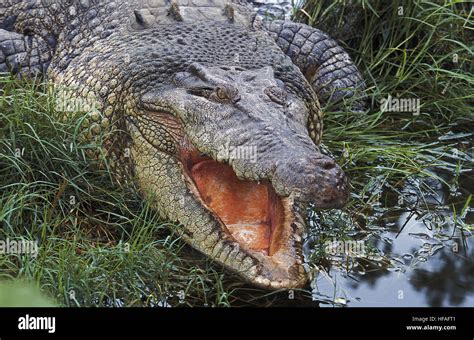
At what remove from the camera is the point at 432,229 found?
20.0 ft

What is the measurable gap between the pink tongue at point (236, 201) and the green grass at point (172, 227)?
0.83 ft

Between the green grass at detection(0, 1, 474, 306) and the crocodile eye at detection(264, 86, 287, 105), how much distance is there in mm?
885

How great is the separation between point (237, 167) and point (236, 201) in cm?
47

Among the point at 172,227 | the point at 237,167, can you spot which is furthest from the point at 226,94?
the point at 172,227

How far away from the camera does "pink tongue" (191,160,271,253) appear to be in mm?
5316

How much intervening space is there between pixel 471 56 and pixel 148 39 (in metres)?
2.76

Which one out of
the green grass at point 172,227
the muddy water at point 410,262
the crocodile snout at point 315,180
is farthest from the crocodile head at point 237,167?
the muddy water at point 410,262

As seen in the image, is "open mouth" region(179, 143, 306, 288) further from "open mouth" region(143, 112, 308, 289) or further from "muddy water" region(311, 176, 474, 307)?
"muddy water" region(311, 176, 474, 307)

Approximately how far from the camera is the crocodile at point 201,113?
16.6 ft

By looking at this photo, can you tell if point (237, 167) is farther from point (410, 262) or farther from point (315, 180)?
point (410, 262)

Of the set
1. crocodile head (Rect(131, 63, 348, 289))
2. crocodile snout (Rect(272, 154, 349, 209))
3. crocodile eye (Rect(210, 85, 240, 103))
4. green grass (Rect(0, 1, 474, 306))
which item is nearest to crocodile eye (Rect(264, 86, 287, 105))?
crocodile head (Rect(131, 63, 348, 289))

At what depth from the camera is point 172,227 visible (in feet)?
18.1

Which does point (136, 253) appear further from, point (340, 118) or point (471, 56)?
point (471, 56)
